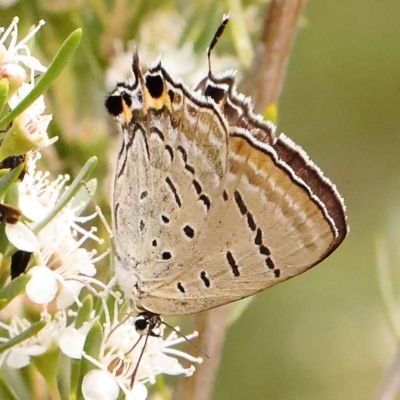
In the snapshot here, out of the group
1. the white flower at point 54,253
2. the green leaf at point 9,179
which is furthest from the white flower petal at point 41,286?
the green leaf at point 9,179

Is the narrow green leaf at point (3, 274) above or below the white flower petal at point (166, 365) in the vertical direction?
above

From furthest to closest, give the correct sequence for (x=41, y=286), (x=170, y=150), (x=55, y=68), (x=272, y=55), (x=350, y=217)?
(x=350, y=217) → (x=272, y=55) → (x=170, y=150) → (x=41, y=286) → (x=55, y=68)

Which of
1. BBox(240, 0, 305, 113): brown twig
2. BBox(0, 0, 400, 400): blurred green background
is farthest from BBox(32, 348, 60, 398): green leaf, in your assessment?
BBox(0, 0, 400, 400): blurred green background

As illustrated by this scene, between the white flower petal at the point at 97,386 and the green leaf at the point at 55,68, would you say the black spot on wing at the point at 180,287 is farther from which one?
the green leaf at the point at 55,68

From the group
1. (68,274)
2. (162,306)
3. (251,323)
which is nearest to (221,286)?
(162,306)

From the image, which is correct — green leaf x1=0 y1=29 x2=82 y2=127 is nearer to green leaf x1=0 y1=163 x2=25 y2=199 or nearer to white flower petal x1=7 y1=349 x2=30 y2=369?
green leaf x1=0 y1=163 x2=25 y2=199

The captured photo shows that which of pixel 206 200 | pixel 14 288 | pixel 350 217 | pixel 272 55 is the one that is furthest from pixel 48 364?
pixel 350 217

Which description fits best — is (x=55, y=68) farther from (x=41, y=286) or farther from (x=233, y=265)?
(x=233, y=265)
